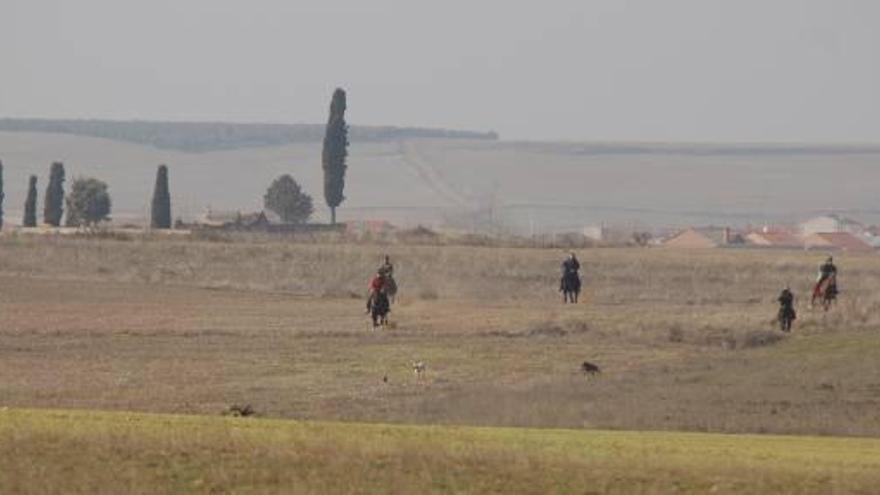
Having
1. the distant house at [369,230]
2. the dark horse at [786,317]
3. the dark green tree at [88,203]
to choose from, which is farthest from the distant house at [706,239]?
the dark horse at [786,317]

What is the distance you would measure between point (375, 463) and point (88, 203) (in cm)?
13794

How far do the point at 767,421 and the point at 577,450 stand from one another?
9.58 m

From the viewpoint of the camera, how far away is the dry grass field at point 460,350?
36.2 m

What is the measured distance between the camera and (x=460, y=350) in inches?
1923

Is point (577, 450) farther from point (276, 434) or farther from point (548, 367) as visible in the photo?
point (548, 367)

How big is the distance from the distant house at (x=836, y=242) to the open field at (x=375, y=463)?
132 meters

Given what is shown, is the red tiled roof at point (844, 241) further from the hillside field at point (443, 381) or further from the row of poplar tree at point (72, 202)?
the hillside field at point (443, 381)

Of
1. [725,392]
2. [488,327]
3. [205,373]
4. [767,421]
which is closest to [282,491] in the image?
[767,421]

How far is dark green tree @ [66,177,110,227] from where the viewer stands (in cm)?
15912

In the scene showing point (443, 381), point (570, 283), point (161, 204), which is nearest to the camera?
point (443, 381)

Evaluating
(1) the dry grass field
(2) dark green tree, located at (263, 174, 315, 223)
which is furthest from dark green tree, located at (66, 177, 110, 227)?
(1) the dry grass field

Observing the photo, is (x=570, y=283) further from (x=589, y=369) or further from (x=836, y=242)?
(x=836, y=242)

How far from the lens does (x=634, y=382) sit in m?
41.1

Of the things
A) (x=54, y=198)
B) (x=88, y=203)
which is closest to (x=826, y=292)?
(x=54, y=198)
